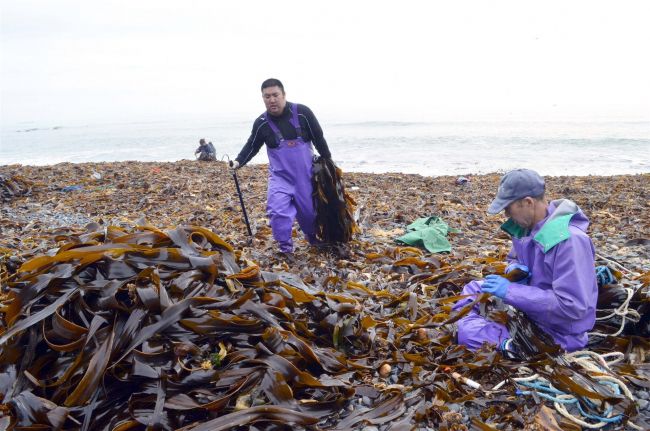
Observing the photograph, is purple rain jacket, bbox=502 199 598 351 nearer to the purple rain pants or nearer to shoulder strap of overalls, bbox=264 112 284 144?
the purple rain pants

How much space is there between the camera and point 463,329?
8.55 feet

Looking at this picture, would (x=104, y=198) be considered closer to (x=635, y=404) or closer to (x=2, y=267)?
(x=2, y=267)

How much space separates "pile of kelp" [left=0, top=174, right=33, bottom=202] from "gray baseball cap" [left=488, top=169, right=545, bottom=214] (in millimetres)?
8481

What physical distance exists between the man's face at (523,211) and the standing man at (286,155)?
251cm

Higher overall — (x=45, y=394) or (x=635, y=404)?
(x=45, y=394)

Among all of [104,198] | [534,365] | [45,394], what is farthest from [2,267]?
[104,198]

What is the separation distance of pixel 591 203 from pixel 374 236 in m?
4.02

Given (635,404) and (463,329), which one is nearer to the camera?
(635,404)

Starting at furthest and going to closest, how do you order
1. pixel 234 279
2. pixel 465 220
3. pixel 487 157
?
1. pixel 487 157
2. pixel 465 220
3. pixel 234 279

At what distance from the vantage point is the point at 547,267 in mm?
2318

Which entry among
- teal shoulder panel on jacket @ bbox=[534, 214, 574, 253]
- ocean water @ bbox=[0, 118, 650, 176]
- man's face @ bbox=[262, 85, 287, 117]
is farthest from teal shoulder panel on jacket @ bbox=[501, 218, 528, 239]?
ocean water @ bbox=[0, 118, 650, 176]

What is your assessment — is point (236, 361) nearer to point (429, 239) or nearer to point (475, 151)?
point (429, 239)

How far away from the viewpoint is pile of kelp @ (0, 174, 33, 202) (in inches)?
319

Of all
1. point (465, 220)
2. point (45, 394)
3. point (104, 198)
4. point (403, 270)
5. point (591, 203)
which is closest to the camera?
point (45, 394)
